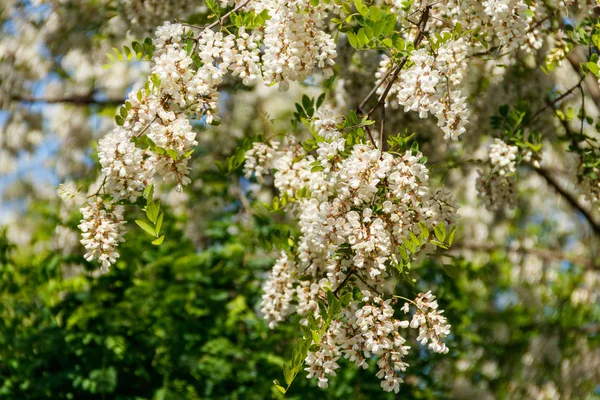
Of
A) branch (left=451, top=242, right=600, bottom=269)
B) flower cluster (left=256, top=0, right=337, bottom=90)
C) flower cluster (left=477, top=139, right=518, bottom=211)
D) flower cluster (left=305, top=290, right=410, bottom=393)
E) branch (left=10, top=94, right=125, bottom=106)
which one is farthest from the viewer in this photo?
branch (left=451, top=242, right=600, bottom=269)

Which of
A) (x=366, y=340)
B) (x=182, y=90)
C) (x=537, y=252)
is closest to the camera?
(x=366, y=340)

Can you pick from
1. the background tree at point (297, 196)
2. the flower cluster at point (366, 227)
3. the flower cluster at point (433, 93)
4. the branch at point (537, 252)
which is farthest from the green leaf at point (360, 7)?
the branch at point (537, 252)

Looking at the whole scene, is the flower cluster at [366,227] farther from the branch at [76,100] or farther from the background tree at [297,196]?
the branch at [76,100]

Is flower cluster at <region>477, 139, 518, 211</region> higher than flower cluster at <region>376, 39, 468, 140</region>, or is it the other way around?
flower cluster at <region>376, 39, 468, 140</region>

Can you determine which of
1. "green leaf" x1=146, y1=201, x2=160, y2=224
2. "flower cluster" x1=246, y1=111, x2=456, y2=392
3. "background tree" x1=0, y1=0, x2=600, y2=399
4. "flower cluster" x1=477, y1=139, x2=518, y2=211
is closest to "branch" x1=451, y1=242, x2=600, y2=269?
"background tree" x1=0, y1=0, x2=600, y2=399

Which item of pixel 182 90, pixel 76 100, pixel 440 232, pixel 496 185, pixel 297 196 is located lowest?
pixel 76 100

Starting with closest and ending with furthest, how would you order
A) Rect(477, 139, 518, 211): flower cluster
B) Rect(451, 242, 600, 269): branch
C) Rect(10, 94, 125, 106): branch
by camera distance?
Rect(477, 139, 518, 211): flower cluster < Rect(10, 94, 125, 106): branch < Rect(451, 242, 600, 269): branch

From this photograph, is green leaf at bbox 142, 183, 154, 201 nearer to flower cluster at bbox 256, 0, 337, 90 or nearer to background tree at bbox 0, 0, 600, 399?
background tree at bbox 0, 0, 600, 399

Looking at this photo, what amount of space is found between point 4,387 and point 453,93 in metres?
2.29

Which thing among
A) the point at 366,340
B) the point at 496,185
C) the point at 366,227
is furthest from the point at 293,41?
the point at 496,185

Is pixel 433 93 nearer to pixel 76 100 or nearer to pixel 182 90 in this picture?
pixel 182 90

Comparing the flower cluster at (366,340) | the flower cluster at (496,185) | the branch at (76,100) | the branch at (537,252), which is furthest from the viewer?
the branch at (537,252)

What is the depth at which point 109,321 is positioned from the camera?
3.46 metres

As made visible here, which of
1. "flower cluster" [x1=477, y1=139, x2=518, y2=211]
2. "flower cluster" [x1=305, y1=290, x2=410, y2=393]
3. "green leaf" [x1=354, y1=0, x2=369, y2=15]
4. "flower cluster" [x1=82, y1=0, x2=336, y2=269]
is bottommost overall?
"flower cluster" [x1=477, y1=139, x2=518, y2=211]
